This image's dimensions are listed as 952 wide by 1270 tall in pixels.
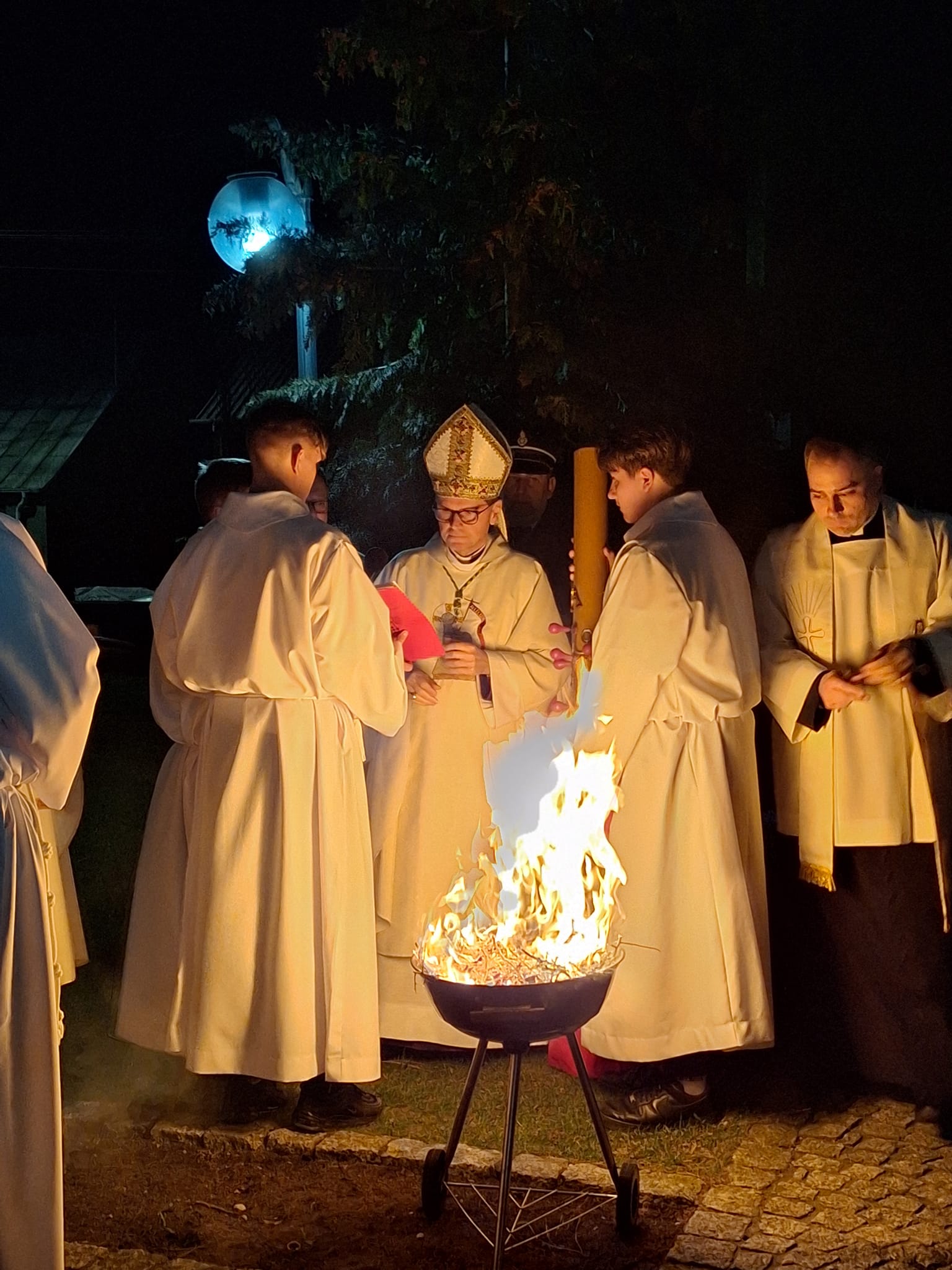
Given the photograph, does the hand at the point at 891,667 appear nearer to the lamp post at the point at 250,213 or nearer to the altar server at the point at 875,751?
the altar server at the point at 875,751

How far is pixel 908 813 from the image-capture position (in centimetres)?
550

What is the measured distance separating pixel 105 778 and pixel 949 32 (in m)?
6.27

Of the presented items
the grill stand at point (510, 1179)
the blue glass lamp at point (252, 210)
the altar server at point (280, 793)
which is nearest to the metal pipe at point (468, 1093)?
the grill stand at point (510, 1179)

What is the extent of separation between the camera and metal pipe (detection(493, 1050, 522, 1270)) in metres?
3.84

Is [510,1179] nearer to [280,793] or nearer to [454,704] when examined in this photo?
[280,793]

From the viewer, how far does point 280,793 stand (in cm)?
520

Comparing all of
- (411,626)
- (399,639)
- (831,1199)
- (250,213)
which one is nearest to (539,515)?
(411,626)

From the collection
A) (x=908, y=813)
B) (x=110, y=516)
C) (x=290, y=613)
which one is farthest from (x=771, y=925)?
(x=110, y=516)

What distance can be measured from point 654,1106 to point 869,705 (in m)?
1.78

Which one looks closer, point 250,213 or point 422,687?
point 422,687

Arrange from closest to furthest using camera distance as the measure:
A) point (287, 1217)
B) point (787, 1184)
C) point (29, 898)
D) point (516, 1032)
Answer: point (29, 898) < point (516, 1032) < point (287, 1217) < point (787, 1184)

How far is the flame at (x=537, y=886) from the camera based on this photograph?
162 inches

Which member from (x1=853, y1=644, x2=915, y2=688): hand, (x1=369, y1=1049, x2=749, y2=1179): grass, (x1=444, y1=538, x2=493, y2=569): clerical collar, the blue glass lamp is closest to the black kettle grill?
(x1=369, y1=1049, x2=749, y2=1179): grass

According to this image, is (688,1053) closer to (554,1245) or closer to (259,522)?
(554,1245)
